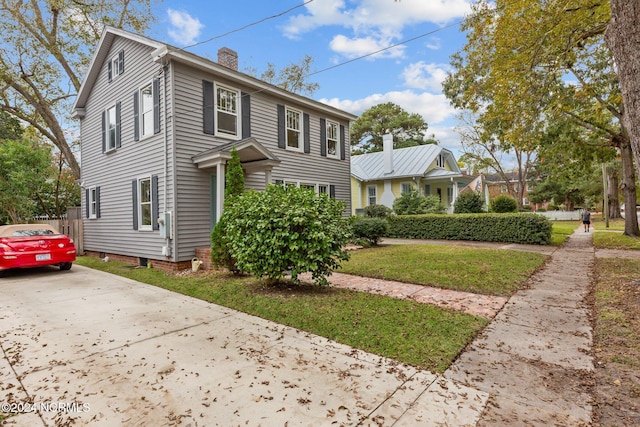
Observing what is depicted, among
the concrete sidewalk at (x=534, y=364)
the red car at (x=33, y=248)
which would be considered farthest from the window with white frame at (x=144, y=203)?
the concrete sidewalk at (x=534, y=364)

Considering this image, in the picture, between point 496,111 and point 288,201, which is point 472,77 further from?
point 288,201

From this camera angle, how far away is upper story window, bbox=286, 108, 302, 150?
12.1m

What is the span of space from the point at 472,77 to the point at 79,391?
507 inches

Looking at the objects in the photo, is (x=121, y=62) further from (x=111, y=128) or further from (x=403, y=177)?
(x=403, y=177)

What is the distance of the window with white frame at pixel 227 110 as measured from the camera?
987 centimetres

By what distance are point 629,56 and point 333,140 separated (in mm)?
10376

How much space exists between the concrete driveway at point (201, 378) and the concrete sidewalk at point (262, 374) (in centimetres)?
1

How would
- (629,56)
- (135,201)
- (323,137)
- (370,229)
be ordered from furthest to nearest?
(323,137) → (370,229) → (135,201) → (629,56)

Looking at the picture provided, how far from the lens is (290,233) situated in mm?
5457

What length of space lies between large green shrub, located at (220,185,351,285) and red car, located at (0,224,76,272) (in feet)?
18.4

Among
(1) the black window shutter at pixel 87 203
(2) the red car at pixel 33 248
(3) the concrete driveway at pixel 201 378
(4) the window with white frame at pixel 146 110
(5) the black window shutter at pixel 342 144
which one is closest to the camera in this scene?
(3) the concrete driveway at pixel 201 378

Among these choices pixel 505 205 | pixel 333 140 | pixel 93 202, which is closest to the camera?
pixel 93 202

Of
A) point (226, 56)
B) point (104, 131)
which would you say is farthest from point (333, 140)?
point (104, 131)

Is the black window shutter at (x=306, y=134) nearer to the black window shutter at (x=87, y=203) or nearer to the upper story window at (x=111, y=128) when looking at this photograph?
the upper story window at (x=111, y=128)
